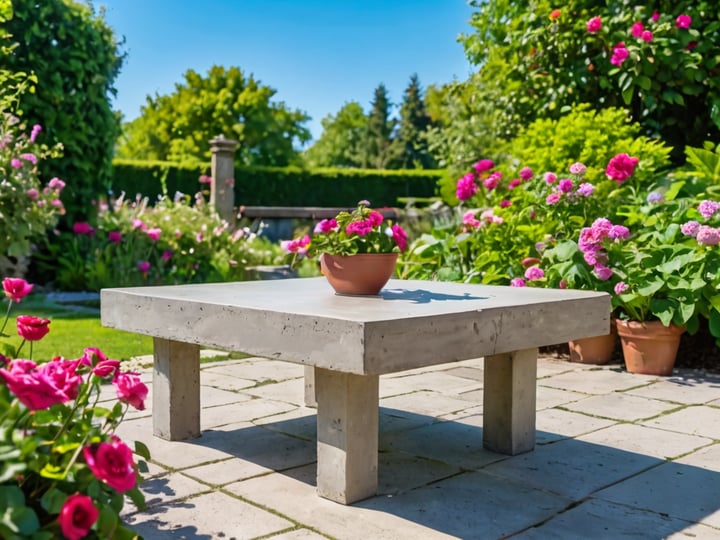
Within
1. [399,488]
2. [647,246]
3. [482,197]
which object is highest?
[482,197]

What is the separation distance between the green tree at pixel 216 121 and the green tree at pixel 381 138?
27.0 feet

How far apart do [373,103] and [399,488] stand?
4490 centimetres

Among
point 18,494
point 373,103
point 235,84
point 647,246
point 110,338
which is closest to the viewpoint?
point 18,494

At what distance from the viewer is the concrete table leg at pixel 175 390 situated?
2938 mm

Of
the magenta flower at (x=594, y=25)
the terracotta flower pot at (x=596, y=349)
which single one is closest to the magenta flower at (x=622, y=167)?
the terracotta flower pot at (x=596, y=349)

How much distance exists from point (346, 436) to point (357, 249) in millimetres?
761

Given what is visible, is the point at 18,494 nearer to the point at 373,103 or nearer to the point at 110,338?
the point at 110,338

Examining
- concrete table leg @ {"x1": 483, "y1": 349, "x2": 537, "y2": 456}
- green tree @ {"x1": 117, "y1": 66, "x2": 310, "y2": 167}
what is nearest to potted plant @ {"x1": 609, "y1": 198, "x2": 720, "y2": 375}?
concrete table leg @ {"x1": 483, "y1": 349, "x2": 537, "y2": 456}

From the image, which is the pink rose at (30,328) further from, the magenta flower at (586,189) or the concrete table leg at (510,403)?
the magenta flower at (586,189)

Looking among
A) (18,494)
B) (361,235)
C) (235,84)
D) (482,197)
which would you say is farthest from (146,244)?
(235,84)

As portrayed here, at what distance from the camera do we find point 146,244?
7.79 meters

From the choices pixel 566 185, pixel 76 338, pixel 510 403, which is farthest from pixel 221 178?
pixel 510 403

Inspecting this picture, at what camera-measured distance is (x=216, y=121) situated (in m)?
31.5

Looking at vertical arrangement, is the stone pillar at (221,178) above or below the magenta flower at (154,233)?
above
